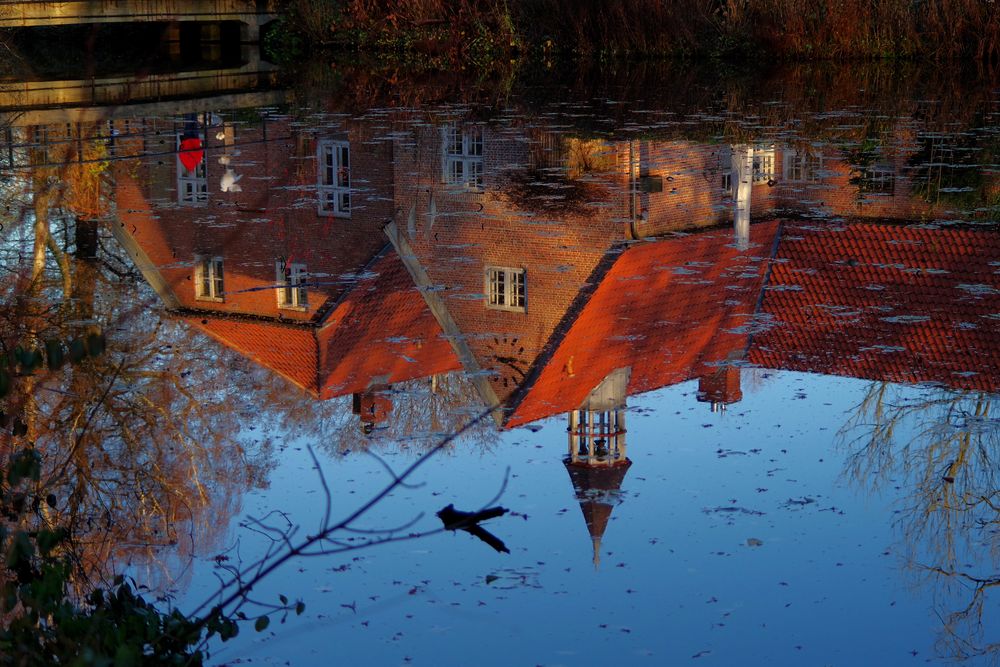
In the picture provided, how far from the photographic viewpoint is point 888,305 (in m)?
13.1

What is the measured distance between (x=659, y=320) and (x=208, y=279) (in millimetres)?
4609

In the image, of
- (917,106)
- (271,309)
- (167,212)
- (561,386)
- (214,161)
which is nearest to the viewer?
(561,386)

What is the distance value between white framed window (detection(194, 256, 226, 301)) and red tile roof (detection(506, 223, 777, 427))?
3486 mm

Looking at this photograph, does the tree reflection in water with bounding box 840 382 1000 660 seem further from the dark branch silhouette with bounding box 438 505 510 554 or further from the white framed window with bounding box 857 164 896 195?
the white framed window with bounding box 857 164 896 195

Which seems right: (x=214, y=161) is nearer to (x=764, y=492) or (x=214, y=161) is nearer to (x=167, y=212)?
(x=167, y=212)

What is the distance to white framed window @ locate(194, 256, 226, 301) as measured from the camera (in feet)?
45.0

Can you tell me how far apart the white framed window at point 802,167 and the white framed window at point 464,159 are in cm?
442

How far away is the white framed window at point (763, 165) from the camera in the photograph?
64.4 feet

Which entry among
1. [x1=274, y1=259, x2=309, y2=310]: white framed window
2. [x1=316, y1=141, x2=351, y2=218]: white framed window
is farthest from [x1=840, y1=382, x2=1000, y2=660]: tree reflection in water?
[x1=316, y1=141, x2=351, y2=218]: white framed window

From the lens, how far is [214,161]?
21.4 m

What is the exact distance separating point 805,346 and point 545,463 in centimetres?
346

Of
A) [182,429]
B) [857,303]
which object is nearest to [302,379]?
[182,429]

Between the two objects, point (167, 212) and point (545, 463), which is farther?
point (167, 212)

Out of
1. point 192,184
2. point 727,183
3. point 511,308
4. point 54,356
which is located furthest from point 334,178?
point 54,356
